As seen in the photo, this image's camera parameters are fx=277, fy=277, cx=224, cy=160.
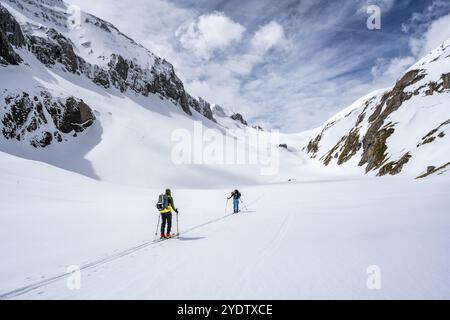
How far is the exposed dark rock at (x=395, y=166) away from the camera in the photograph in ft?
135

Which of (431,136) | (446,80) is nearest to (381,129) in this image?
(446,80)

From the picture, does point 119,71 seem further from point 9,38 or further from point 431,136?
point 431,136

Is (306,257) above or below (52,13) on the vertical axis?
below

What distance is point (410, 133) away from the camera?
51375mm

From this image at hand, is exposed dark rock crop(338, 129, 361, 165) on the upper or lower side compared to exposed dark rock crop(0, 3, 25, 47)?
lower

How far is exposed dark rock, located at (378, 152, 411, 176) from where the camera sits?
1620 inches

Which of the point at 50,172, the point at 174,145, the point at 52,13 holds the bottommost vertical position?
the point at 50,172

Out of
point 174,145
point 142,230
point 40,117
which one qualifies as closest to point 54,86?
point 40,117

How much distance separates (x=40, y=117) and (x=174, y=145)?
1132 inches

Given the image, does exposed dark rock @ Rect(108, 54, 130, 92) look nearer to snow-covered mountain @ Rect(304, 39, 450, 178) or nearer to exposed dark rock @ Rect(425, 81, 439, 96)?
snow-covered mountain @ Rect(304, 39, 450, 178)

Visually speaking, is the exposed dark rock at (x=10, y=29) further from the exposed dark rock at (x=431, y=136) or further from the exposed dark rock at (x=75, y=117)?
the exposed dark rock at (x=431, y=136)

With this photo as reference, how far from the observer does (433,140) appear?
41.1 meters

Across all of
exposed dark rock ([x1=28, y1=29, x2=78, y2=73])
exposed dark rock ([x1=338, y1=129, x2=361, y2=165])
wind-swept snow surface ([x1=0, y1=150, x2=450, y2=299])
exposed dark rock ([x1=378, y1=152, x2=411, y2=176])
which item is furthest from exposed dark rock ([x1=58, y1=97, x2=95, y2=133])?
exposed dark rock ([x1=338, y1=129, x2=361, y2=165])
